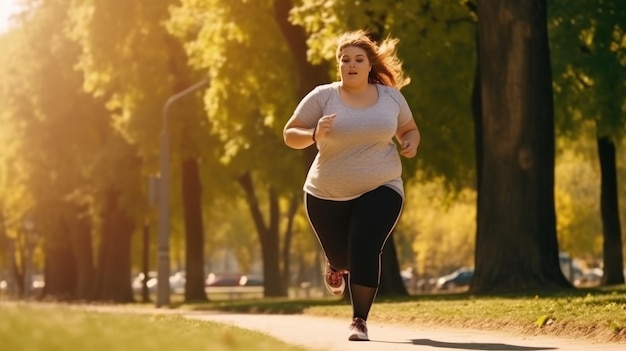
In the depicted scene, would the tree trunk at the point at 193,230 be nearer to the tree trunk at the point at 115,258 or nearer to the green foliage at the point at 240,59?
the tree trunk at the point at 115,258

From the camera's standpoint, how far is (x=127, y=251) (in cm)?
5216

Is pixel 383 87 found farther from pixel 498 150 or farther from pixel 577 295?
pixel 498 150

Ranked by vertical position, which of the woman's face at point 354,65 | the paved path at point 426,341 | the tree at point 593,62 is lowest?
the paved path at point 426,341

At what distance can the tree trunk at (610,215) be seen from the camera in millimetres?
36531

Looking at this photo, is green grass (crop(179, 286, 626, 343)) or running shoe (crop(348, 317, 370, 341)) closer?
running shoe (crop(348, 317, 370, 341))

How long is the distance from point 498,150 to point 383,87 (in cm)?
1038

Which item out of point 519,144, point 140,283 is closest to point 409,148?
point 519,144

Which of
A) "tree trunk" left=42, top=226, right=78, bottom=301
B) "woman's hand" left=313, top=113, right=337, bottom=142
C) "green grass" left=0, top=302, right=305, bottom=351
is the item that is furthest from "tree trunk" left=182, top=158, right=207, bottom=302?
"green grass" left=0, top=302, right=305, bottom=351

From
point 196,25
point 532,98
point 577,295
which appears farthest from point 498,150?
point 196,25

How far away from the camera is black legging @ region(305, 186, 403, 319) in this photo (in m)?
12.2

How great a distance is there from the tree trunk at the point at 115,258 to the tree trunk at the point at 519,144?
28896 millimetres

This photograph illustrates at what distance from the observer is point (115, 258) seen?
51.9 m

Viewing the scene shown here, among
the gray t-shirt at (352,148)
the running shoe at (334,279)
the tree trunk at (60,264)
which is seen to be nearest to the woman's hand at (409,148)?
the gray t-shirt at (352,148)

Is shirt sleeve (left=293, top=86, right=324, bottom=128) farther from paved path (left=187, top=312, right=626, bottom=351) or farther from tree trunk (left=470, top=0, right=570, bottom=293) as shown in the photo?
tree trunk (left=470, top=0, right=570, bottom=293)
